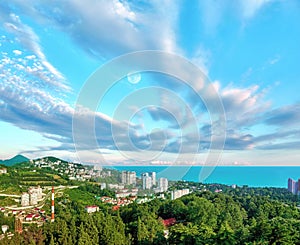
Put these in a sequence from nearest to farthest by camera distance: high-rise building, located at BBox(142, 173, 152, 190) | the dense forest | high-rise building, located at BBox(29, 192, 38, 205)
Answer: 1. the dense forest
2. high-rise building, located at BBox(142, 173, 152, 190)
3. high-rise building, located at BBox(29, 192, 38, 205)

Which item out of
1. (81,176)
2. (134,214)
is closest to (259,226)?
(134,214)

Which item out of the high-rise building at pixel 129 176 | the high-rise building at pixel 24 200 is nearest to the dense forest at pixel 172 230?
the high-rise building at pixel 129 176

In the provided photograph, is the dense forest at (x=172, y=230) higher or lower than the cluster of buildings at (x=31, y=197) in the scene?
higher

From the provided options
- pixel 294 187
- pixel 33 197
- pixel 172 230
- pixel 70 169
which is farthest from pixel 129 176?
pixel 70 169

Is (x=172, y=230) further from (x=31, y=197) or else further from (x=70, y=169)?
(x=70, y=169)

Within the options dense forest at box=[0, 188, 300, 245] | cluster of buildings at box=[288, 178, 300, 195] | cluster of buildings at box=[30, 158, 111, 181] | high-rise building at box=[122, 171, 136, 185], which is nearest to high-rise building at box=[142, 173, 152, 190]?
high-rise building at box=[122, 171, 136, 185]

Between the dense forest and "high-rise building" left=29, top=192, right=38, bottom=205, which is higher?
the dense forest

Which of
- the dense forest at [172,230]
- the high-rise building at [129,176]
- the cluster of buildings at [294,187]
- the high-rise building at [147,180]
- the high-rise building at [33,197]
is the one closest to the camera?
the dense forest at [172,230]

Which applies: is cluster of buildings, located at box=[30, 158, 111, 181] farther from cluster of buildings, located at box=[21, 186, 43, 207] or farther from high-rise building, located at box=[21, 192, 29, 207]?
high-rise building, located at box=[21, 192, 29, 207]

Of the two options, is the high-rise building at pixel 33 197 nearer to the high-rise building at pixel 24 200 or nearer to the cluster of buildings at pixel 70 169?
the high-rise building at pixel 24 200
